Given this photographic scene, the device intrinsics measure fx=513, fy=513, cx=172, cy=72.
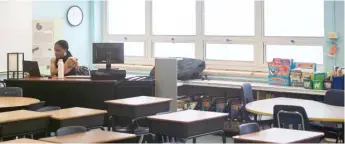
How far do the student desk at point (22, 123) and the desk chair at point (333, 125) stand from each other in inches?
115

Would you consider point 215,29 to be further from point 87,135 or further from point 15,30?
point 87,135

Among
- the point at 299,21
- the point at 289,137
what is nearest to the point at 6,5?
the point at 299,21

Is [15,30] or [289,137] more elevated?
[15,30]

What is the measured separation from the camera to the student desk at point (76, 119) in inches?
187

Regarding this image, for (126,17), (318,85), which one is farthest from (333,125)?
(126,17)

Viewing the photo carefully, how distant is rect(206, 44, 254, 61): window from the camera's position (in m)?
8.17

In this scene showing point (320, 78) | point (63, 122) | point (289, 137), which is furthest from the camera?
point (320, 78)

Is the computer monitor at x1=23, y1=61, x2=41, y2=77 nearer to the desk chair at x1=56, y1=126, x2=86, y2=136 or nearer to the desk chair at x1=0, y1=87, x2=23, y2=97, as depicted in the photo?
the desk chair at x1=0, y1=87, x2=23, y2=97

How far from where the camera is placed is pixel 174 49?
9.10 metres

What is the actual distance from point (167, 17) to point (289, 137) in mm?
5660

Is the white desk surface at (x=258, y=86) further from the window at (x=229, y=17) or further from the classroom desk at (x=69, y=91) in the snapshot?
the classroom desk at (x=69, y=91)

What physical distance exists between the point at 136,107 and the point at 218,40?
11.3 feet

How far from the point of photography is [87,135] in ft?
13.4

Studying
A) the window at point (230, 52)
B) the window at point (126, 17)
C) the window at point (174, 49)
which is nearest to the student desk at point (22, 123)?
the window at point (230, 52)
